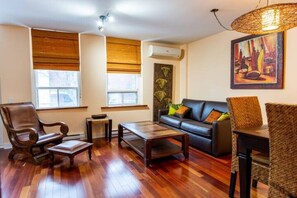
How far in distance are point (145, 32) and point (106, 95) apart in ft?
5.60

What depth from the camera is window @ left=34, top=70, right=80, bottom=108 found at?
156 inches

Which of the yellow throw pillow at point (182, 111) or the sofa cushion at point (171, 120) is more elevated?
the yellow throw pillow at point (182, 111)

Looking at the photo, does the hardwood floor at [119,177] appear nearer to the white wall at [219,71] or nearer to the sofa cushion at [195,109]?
the sofa cushion at [195,109]

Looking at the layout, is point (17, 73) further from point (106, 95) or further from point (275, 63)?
point (275, 63)

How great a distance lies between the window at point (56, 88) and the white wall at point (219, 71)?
292 cm

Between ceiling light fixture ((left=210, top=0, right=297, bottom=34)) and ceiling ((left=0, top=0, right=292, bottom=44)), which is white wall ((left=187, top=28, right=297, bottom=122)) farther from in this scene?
ceiling light fixture ((left=210, top=0, right=297, bottom=34))

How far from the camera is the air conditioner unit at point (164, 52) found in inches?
185

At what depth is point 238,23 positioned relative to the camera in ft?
6.24

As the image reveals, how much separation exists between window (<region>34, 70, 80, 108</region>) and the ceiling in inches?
37.2

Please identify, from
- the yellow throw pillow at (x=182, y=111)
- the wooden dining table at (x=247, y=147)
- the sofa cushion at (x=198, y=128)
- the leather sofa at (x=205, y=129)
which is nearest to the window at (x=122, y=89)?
the leather sofa at (x=205, y=129)

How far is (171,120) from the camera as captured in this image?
13.9 feet

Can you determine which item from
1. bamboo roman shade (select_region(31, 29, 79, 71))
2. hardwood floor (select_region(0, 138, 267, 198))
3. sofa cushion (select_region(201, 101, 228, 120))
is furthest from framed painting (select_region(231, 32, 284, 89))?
bamboo roman shade (select_region(31, 29, 79, 71))

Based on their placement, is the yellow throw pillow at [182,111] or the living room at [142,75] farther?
the yellow throw pillow at [182,111]

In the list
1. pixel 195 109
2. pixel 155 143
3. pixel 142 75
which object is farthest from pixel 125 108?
pixel 195 109
